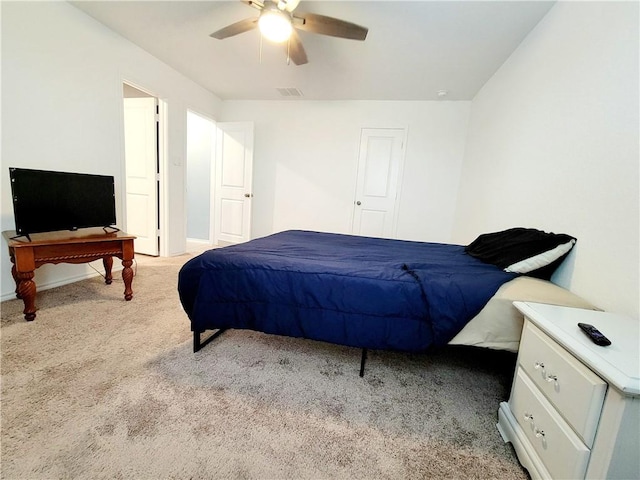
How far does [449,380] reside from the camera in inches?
63.6

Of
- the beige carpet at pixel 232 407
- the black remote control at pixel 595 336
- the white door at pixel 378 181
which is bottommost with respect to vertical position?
the beige carpet at pixel 232 407

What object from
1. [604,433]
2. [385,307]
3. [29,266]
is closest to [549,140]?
[385,307]

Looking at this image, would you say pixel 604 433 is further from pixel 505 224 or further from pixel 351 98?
pixel 351 98

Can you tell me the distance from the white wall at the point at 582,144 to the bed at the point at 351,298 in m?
0.25

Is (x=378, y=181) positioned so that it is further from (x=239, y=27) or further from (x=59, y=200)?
(x=59, y=200)

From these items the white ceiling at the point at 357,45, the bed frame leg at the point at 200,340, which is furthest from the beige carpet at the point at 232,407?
the white ceiling at the point at 357,45

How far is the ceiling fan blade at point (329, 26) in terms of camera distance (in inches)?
74.4

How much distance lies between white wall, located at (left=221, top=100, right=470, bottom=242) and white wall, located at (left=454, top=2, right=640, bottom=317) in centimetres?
147

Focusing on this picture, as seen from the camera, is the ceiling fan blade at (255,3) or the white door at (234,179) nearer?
the ceiling fan blade at (255,3)

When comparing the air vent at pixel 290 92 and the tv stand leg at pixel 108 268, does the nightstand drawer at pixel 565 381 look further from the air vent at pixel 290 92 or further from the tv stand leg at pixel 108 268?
the air vent at pixel 290 92

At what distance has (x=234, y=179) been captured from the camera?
4.59 m

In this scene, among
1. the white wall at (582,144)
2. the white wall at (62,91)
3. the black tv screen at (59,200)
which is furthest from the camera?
the white wall at (62,91)

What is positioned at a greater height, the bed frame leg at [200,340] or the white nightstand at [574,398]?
the white nightstand at [574,398]

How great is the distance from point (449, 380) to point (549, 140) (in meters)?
1.73
